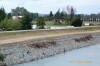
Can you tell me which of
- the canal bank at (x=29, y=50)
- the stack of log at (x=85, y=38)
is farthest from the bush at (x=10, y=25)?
the canal bank at (x=29, y=50)

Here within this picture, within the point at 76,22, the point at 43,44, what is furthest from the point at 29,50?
the point at 76,22

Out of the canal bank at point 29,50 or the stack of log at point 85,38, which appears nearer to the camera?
the canal bank at point 29,50

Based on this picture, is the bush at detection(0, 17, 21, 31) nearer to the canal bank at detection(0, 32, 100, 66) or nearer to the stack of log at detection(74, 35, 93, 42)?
the stack of log at detection(74, 35, 93, 42)

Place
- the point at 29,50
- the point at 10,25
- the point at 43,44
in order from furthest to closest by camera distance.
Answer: the point at 10,25 < the point at 43,44 < the point at 29,50

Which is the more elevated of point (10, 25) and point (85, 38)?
point (10, 25)

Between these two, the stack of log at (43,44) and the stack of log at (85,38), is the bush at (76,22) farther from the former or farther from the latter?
the stack of log at (43,44)

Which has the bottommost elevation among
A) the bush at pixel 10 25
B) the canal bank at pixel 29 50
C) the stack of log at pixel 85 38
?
the stack of log at pixel 85 38

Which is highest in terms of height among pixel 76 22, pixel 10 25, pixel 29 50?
pixel 10 25

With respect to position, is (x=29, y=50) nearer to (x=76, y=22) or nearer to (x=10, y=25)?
(x=10, y=25)

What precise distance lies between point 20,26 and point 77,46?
68.0ft

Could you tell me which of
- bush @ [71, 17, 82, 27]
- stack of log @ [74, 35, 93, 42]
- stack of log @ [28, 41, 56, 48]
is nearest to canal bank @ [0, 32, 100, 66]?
stack of log @ [28, 41, 56, 48]

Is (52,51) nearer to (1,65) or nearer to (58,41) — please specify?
(58,41)

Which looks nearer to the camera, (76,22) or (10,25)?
(10,25)

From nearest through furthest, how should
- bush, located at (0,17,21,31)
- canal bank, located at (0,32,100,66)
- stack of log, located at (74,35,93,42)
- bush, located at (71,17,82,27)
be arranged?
canal bank, located at (0,32,100,66), stack of log, located at (74,35,93,42), bush, located at (0,17,21,31), bush, located at (71,17,82,27)
